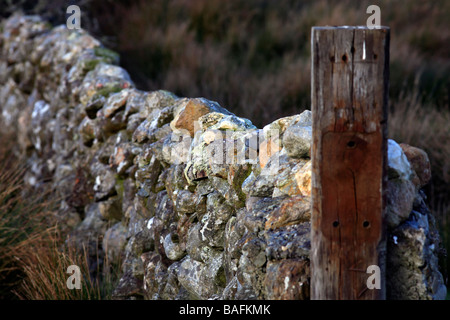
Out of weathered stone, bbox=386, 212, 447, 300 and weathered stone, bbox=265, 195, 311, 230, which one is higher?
weathered stone, bbox=265, 195, 311, 230

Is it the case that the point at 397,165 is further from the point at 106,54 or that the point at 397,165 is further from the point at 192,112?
the point at 106,54

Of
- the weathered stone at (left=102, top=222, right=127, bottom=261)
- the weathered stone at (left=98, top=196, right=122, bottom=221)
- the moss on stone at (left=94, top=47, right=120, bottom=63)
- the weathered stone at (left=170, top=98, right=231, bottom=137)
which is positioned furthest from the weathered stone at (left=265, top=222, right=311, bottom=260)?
the moss on stone at (left=94, top=47, right=120, bottom=63)

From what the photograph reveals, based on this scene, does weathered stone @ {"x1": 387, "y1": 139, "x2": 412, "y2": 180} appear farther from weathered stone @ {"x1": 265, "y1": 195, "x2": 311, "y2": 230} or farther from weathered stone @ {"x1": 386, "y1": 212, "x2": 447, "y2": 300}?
weathered stone @ {"x1": 265, "y1": 195, "x2": 311, "y2": 230}

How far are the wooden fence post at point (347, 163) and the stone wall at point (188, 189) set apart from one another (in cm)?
13

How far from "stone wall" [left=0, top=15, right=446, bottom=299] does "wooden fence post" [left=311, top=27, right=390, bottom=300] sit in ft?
0.42

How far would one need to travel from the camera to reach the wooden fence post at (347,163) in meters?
1.59

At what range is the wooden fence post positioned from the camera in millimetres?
1593

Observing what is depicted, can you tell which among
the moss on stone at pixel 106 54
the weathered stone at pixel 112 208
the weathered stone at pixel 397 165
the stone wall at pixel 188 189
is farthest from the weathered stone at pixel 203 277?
the moss on stone at pixel 106 54

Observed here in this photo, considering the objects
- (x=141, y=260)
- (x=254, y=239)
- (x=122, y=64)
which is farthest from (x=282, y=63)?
(x=254, y=239)

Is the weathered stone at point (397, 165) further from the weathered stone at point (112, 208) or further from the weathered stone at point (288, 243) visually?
the weathered stone at point (112, 208)

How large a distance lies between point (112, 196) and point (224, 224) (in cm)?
158
